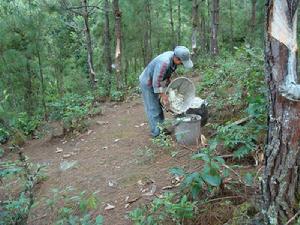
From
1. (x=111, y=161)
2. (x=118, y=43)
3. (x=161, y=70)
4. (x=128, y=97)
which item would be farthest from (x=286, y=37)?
(x=128, y=97)

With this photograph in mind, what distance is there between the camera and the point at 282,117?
2709mm

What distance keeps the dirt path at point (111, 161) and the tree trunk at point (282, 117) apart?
172 cm

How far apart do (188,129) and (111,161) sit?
132 centimetres

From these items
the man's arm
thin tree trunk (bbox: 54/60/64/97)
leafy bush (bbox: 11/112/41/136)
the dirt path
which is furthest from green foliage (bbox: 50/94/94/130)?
thin tree trunk (bbox: 54/60/64/97)

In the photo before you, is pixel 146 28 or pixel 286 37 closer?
pixel 286 37

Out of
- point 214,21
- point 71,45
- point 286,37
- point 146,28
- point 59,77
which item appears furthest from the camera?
point 146,28

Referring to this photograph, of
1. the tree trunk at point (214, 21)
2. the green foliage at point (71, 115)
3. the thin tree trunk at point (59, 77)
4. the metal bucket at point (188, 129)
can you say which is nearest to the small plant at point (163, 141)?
the metal bucket at point (188, 129)

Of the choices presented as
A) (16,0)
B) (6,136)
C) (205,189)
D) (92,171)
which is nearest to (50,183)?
(92,171)

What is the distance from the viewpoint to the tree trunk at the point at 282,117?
2.63 m

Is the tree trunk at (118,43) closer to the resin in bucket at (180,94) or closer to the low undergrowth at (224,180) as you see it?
the resin in bucket at (180,94)

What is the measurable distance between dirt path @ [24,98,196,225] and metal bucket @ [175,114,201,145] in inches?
7.3

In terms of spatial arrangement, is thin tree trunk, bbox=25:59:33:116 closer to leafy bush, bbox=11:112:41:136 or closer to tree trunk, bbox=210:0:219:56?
leafy bush, bbox=11:112:41:136

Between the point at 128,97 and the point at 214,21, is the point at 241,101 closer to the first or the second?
the point at 128,97

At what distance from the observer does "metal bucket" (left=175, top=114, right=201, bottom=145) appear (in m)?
5.51
